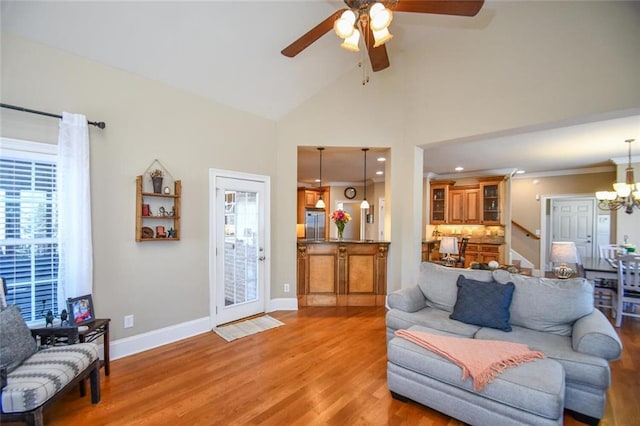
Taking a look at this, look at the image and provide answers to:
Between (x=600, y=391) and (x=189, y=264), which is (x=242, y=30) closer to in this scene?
(x=189, y=264)

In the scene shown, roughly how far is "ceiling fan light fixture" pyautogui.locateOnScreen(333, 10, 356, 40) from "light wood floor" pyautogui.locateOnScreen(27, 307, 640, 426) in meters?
2.77

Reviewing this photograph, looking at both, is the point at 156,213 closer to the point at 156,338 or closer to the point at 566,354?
the point at 156,338

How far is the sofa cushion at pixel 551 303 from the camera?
244cm

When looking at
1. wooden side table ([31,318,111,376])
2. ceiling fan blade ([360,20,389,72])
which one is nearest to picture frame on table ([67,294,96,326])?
wooden side table ([31,318,111,376])

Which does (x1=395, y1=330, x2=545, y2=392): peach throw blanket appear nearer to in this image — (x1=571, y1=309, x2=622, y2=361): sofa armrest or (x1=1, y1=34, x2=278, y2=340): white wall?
(x1=571, y1=309, x2=622, y2=361): sofa armrest

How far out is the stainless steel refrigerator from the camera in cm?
938

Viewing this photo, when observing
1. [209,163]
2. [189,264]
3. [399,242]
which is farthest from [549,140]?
[189,264]

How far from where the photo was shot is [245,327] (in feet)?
12.4

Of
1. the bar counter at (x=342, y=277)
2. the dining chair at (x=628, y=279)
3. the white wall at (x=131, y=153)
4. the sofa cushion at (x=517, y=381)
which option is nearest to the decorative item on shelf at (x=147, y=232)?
the white wall at (x=131, y=153)

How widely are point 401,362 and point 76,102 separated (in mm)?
3634

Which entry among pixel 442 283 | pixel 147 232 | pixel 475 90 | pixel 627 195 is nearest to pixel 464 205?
pixel 627 195

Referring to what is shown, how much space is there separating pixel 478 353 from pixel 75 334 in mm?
3053

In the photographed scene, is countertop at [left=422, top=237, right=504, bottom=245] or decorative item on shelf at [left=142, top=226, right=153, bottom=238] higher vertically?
decorative item on shelf at [left=142, top=226, right=153, bottom=238]

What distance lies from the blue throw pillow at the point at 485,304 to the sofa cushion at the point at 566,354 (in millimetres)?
84
